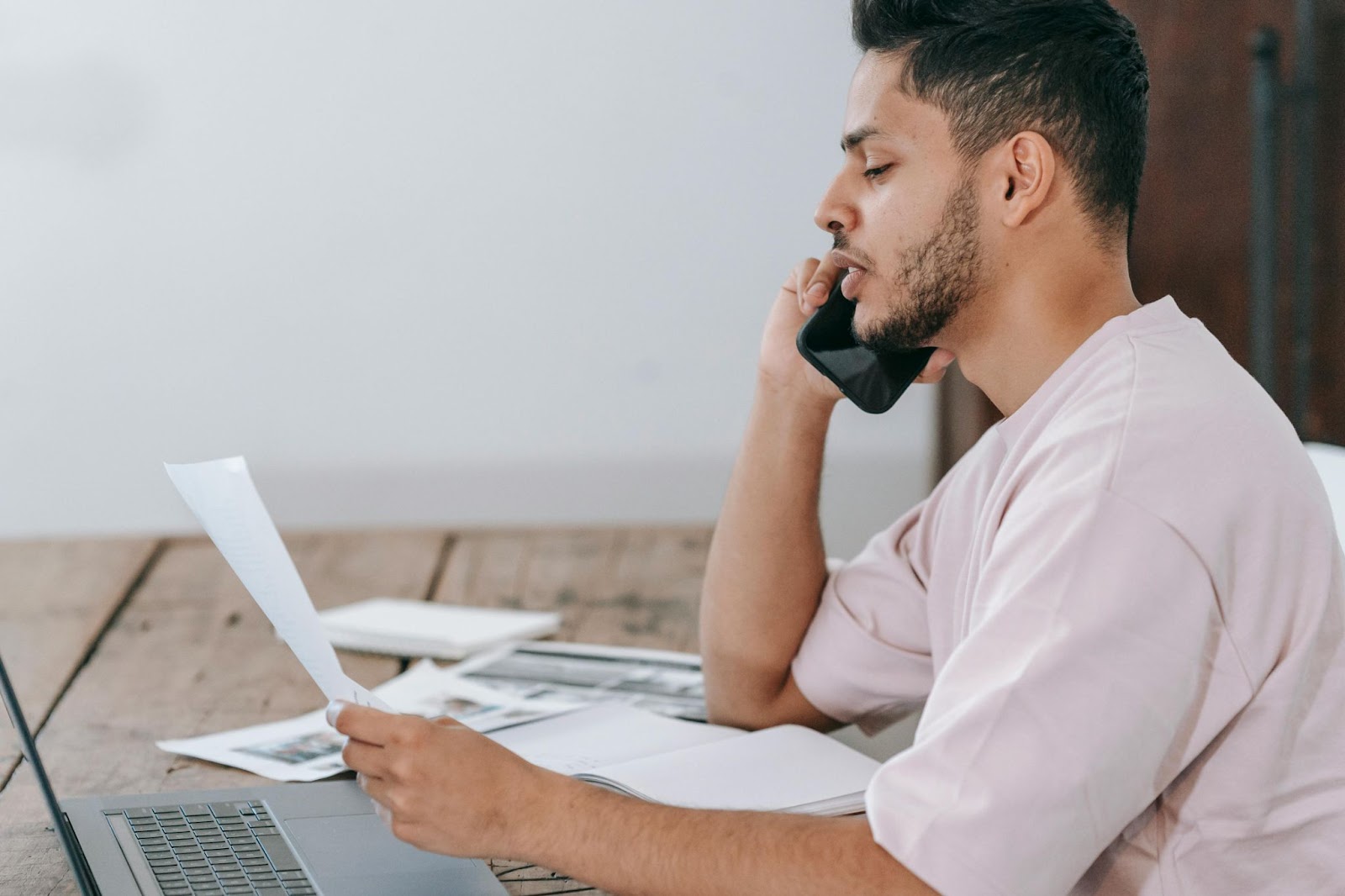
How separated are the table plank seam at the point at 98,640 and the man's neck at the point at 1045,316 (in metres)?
0.69

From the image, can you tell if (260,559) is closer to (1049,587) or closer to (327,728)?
(327,728)

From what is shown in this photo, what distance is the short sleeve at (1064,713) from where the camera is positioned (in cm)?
75

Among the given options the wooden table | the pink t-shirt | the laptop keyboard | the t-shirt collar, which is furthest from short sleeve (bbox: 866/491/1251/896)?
the laptop keyboard

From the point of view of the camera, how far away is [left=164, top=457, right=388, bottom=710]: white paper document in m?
0.93

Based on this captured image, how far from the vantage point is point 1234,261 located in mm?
2545

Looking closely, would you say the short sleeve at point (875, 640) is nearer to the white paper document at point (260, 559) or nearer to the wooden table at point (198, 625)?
the wooden table at point (198, 625)

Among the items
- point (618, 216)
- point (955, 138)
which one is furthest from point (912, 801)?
point (618, 216)

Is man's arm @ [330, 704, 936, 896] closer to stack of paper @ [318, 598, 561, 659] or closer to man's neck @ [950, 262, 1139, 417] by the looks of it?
man's neck @ [950, 262, 1139, 417]

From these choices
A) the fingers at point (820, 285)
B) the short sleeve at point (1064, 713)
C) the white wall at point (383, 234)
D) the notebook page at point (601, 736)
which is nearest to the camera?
the short sleeve at point (1064, 713)

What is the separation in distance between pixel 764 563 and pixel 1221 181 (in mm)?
1591

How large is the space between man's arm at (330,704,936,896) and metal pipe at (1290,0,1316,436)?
196cm

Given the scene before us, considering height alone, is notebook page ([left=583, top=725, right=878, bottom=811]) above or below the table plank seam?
above

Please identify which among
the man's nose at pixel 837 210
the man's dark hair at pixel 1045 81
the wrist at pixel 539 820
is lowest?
the wrist at pixel 539 820

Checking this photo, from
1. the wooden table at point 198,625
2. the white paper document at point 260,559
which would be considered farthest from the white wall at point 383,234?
the white paper document at point 260,559
